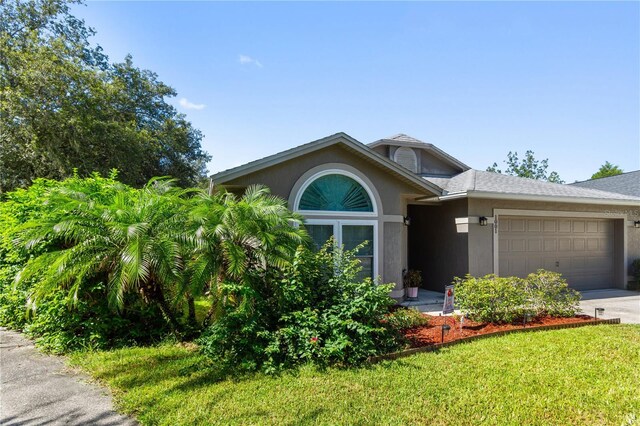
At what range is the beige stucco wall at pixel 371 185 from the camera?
28.9 ft

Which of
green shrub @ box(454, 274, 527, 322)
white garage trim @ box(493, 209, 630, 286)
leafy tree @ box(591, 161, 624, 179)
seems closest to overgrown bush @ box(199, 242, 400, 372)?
green shrub @ box(454, 274, 527, 322)

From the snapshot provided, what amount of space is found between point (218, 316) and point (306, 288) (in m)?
1.77

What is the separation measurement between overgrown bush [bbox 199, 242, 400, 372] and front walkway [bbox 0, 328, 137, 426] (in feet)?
5.45

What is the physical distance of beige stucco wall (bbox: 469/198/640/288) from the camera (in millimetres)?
10758

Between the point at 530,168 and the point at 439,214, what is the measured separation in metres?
46.8

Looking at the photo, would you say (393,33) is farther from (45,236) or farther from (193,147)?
(193,147)

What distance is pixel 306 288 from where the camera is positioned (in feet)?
19.6

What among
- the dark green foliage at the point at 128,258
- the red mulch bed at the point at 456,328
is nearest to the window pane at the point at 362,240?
the red mulch bed at the point at 456,328

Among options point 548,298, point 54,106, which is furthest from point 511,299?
point 54,106

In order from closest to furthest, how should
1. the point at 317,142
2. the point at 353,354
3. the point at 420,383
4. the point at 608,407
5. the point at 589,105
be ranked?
the point at 608,407, the point at 420,383, the point at 353,354, the point at 317,142, the point at 589,105

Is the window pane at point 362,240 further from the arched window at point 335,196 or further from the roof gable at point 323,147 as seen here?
the roof gable at point 323,147

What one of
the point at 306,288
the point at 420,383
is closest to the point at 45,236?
the point at 306,288

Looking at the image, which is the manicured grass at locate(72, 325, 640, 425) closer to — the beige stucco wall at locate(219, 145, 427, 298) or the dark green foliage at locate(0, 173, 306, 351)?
the dark green foliage at locate(0, 173, 306, 351)

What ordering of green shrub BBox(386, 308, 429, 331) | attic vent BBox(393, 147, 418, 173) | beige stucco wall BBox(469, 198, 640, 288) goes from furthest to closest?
attic vent BBox(393, 147, 418, 173) → beige stucco wall BBox(469, 198, 640, 288) → green shrub BBox(386, 308, 429, 331)
